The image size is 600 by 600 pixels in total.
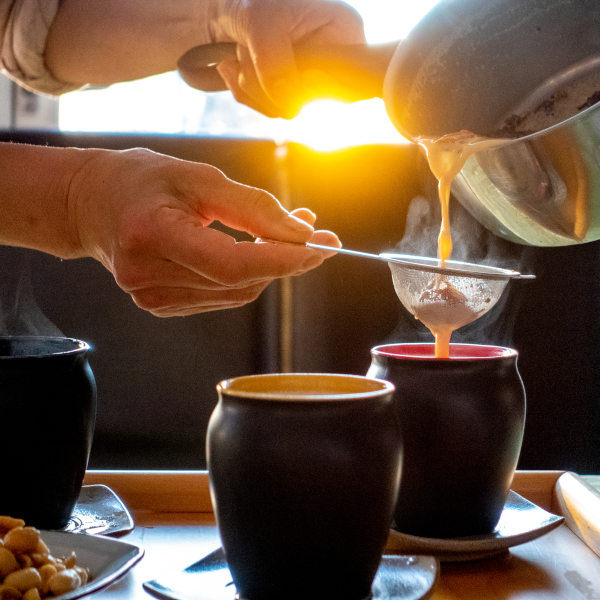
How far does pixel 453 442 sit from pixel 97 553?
0.88 feet

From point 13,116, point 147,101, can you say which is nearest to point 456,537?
point 147,101

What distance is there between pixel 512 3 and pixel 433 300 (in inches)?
11.2

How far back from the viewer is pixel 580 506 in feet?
2.29

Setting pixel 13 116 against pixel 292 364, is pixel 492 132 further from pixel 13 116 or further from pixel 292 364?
pixel 13 116

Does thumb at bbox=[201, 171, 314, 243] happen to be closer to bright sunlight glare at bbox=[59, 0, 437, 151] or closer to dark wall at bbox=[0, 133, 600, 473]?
dark wall at bbox=[0, 133, 600, 473]

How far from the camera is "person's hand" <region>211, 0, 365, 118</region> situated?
0.92m

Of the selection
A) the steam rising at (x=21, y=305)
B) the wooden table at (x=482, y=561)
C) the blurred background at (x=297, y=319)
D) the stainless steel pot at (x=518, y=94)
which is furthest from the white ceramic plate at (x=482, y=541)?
the steam rising at (x=21, y=305)

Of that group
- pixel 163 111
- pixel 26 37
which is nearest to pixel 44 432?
pixel 26 37

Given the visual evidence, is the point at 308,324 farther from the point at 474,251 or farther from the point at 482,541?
the point at 482,541

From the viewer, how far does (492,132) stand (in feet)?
2.29

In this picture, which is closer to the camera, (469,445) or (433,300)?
(469,445)

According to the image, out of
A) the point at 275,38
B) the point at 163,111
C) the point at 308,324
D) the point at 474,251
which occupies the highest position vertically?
the point at 163,111

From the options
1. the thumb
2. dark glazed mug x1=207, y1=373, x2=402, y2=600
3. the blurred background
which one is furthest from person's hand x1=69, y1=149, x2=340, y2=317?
the blurred background

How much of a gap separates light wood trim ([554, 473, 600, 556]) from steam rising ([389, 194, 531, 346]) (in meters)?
0.52
